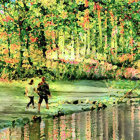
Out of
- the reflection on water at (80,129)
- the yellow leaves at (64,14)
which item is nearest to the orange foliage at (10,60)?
the yellow leaves at (64,14)

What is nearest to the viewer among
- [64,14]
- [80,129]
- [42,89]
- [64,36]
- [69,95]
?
[80,129]

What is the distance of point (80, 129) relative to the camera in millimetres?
15820

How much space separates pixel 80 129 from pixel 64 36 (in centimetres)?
2875

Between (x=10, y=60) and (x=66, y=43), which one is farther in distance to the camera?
(x=66, y=43)

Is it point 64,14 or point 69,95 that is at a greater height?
point 64,14

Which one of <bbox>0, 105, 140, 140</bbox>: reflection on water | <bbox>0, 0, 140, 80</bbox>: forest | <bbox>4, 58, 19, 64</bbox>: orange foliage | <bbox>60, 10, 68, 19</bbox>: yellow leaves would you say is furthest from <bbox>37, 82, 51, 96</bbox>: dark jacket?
<bbox>4, 58, 19, 64</bbox>: orange foliage

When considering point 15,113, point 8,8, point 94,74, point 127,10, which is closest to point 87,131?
point 15,113

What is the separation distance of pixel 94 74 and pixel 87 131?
Result: 36.1 m

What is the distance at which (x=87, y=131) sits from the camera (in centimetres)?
1520

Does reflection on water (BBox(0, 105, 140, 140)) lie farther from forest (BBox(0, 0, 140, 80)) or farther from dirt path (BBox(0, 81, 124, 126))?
forest (BBox(0, 0, 140, 80))

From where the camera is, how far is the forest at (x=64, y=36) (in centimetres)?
4134

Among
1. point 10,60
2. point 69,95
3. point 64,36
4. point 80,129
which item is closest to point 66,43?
point 64,36

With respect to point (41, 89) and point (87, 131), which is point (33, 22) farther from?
point (87, 131)

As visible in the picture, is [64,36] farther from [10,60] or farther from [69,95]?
[69,95]
